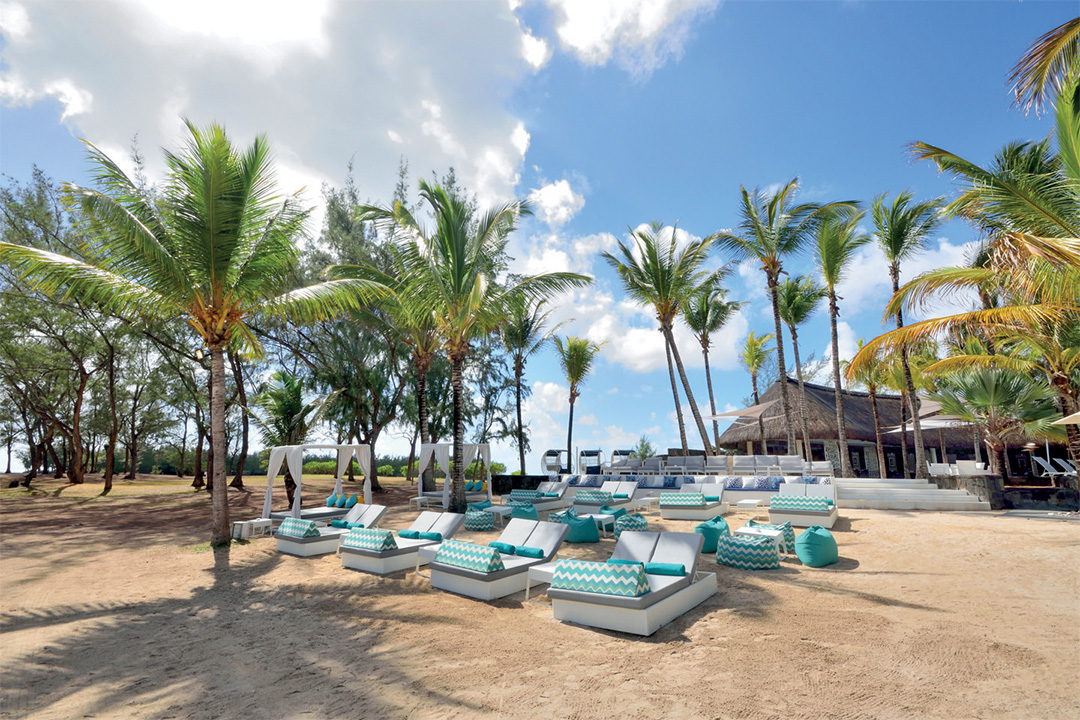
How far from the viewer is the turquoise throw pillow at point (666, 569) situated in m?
5.87

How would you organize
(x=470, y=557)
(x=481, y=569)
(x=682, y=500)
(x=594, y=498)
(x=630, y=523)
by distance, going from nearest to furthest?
(x=481, y=569) → (x=470, y=557) → (x=630, y=523) → (x=682, y=500) → (x=594, y=498)

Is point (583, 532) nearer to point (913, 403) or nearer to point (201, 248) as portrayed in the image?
point (201, 248)

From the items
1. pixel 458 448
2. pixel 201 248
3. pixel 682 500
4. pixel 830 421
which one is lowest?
pixel 682 500

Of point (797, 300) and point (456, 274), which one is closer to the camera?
point (456, 274)

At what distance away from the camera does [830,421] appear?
2383 centimetres

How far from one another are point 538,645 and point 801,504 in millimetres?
7809

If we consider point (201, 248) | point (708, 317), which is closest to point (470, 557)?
point (201, 248)

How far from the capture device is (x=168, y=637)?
17.7 ft

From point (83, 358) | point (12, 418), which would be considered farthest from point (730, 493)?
point (12, 418)

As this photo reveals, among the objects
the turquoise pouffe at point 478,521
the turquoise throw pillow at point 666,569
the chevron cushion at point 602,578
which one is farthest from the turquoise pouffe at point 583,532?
the chevron cushion at point 602,578

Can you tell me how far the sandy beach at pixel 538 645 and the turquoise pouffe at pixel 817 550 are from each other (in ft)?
0.59

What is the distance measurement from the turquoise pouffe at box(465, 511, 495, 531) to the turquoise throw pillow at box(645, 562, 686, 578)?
6130 mm

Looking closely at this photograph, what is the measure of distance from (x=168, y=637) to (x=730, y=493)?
1326 centimetres

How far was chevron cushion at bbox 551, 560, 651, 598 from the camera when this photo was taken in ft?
17.1
